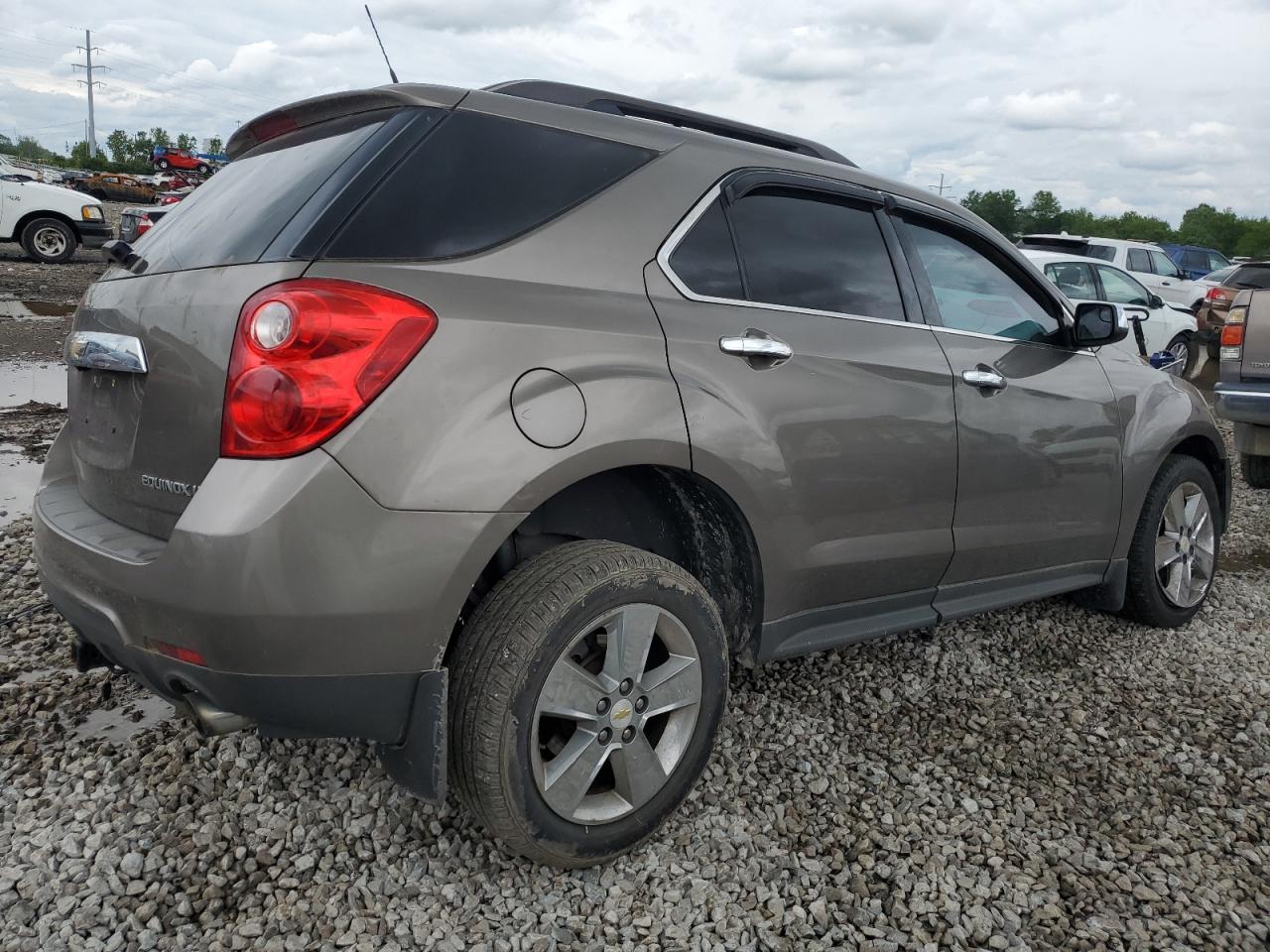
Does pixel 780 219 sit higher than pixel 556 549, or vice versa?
pixel 780 219

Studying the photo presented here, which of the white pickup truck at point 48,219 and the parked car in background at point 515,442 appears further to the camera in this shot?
the white pickup truck at point 48,219

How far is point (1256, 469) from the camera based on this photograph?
6.84 m

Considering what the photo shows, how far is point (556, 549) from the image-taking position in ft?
7.49

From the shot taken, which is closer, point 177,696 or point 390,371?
point 390,371

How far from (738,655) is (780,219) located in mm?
1230

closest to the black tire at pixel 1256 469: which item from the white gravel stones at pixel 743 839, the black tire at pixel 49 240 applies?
the white gravel stones at pixel 743 839

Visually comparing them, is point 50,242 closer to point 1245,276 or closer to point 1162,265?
point 1245,276

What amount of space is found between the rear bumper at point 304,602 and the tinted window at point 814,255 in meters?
1.11

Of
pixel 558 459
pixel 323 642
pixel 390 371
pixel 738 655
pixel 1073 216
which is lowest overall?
pixel 738 655

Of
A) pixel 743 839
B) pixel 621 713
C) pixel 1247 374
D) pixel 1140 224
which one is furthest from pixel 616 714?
pixel 1140 224

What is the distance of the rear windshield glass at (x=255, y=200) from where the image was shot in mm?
2178

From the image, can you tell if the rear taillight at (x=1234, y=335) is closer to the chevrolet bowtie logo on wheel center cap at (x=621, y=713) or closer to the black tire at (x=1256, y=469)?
the black tire at (x=1256, y=469)

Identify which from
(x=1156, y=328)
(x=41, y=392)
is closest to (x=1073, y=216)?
(x=1156, y=328)

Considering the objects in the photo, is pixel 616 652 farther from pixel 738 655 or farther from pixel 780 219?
pixel 780 219
